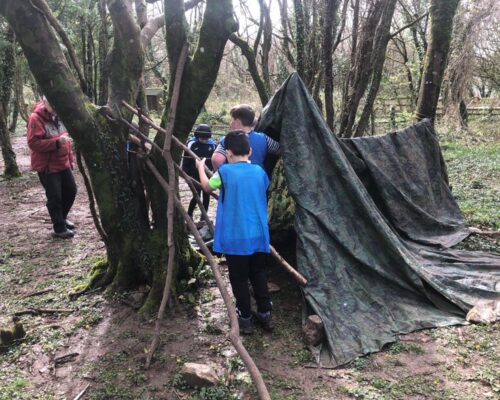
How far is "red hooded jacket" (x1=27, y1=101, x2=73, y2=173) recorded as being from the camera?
504cm

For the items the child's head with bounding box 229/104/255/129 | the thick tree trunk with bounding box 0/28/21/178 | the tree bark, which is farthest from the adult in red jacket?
the thick tree trunk with bounding box 0/28/21/178

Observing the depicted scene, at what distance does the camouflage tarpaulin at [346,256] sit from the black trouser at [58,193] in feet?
9.44

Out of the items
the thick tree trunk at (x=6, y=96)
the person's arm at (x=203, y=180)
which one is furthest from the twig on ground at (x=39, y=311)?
the thick tree trunk at (x=6, y=96)

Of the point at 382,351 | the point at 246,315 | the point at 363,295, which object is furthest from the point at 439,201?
the point at 246,315

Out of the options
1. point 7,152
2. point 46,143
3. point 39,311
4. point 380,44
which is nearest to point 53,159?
point 46,143

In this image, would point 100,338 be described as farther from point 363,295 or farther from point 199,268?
point 363,295

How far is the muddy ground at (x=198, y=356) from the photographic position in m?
2.72

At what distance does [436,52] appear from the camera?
557 cm

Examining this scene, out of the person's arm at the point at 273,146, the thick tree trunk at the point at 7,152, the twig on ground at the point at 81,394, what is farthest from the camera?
the thick tree trunk at the point at 7,152

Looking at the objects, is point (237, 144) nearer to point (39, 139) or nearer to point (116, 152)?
point (116, 152)

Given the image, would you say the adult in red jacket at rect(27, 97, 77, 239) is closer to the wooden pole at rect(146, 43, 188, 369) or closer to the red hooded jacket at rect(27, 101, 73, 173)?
the red hooded jacket at rect(27, 101, 73, 173)

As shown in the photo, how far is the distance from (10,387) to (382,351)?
2550 mm

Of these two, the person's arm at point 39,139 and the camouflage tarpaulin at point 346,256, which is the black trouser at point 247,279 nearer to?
the camouflage tarpaulin at point 346,256

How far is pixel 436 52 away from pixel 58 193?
5193mm
